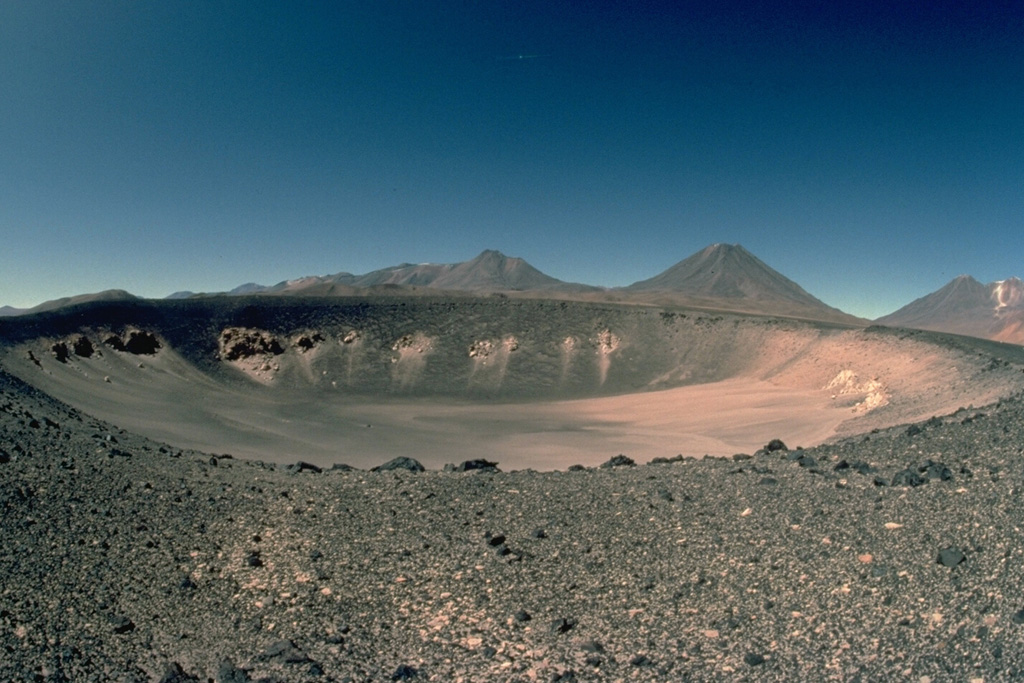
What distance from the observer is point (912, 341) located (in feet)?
138

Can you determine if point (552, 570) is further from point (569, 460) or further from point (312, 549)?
point (569, 460)

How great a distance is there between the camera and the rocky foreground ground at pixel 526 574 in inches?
263

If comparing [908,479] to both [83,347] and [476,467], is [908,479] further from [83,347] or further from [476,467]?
[83,347]

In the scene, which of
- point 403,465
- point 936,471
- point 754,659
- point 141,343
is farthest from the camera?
point 141,343

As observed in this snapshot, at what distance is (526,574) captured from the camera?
27.3 ft

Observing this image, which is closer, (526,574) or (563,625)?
(563,625)

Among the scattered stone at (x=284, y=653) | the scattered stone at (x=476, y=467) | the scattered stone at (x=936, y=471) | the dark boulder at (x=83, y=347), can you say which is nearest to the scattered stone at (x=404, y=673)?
the scattered stone at (x=284, y=653)

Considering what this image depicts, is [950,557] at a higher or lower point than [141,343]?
lower

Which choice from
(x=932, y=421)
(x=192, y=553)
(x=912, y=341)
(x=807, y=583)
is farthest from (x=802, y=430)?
(x=192, y=553)

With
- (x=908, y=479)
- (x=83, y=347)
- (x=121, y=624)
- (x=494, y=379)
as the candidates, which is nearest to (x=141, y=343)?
(x=83, y=347)

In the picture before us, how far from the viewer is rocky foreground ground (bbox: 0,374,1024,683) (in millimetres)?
6676

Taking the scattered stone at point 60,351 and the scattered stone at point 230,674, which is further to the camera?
the scattered stone at point 60,351

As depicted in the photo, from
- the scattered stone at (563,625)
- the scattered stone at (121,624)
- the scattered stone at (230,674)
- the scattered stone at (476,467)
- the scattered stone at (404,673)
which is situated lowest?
the scattered stone at (230,674)

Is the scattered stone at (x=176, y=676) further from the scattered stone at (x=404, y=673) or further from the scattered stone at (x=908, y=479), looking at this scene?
the scattered stone at (x=908, y=479)
